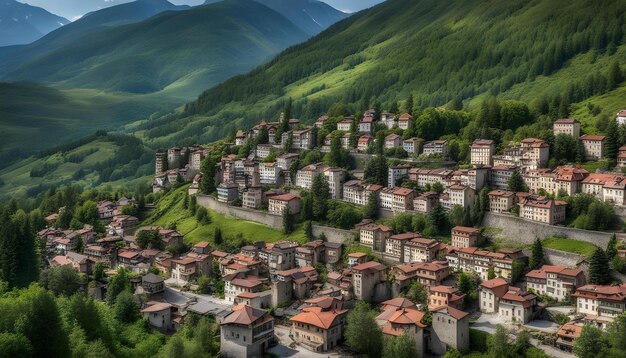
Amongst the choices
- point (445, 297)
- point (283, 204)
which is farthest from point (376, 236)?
point (283, 204)

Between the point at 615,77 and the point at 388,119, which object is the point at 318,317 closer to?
the point at 388,119

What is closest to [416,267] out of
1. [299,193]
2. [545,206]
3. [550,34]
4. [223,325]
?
[545,206]

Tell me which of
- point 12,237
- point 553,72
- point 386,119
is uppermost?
point 553,72

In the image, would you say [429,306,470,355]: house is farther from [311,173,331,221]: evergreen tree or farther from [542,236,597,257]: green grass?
[311,173,331,221]: evergreen tree

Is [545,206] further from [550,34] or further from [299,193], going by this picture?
[550,34]

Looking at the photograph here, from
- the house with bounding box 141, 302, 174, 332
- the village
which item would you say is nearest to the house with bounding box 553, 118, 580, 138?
the village

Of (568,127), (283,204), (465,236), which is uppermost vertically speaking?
(568,127)
